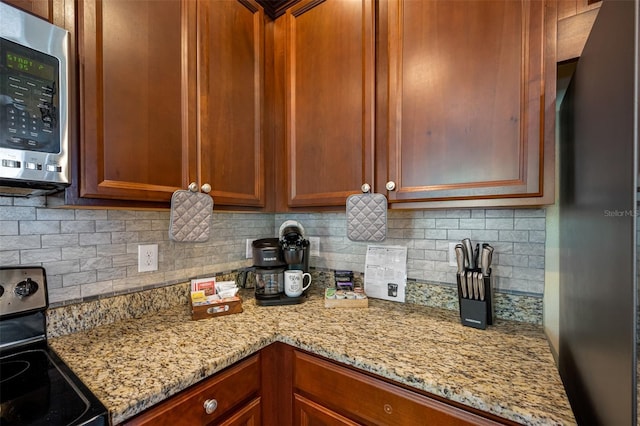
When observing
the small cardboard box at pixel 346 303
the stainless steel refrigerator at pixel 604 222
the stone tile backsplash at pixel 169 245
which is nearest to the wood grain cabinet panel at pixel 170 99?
the stone tile backsplash at pixel 169 245

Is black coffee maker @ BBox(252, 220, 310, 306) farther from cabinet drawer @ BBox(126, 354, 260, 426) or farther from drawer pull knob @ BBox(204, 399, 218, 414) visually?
drawer pull knob @ BBox(204, 399, 218, 414)

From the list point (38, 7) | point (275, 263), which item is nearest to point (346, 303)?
point (275, 263)

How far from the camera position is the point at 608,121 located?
1.83 ft

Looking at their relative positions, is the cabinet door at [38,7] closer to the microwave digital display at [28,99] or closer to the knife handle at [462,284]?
the microwave digital display at [28,99]

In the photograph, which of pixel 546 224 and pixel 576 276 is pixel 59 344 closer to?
pixel 576 276

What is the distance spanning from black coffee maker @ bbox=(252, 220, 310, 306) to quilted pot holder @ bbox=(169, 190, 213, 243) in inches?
12.8

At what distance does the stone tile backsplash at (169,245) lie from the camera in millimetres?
941

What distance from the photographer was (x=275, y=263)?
1361mm

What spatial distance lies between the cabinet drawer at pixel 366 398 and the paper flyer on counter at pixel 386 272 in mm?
570

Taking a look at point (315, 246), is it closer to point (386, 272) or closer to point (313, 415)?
point (386, 272)

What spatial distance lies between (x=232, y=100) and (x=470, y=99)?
0.94 m

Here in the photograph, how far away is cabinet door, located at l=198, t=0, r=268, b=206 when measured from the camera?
1.11m

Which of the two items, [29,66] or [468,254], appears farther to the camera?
[468,254]

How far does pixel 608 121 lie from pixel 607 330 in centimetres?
42
